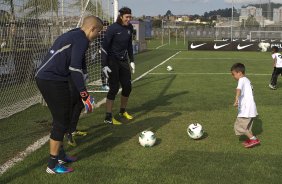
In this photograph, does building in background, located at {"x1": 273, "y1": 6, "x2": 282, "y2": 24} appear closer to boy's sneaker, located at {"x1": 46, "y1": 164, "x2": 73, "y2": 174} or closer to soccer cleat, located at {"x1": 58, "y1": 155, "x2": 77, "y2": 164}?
soccer cleat, located at {"x1": 58, "y1": 155, "x2": 77, "y2": 164}

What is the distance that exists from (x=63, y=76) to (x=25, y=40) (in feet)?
19.1

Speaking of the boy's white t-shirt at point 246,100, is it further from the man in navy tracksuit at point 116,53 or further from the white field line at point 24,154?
the white field line at point 24,154

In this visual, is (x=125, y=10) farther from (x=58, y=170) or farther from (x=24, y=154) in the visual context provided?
(x=58, y=170)

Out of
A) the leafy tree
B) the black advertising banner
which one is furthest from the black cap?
the leafy tree

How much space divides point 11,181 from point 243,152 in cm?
333

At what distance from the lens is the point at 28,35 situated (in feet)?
34.0

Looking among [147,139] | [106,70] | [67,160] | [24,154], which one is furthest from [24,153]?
[106,70]

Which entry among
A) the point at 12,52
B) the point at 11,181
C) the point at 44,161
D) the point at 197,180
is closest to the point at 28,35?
the point at 12,52

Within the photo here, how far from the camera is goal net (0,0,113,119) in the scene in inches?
374

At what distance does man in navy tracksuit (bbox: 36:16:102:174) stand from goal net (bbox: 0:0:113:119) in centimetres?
425

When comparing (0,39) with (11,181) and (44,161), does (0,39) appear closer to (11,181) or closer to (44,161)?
(44,161)

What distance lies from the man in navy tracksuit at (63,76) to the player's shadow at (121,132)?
816 millimetres

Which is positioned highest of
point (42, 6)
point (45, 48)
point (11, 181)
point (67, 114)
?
point (42, 6)

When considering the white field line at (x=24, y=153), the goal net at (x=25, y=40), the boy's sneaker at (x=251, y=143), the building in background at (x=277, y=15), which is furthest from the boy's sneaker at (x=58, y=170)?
the building in background at (x=277, y=15)
